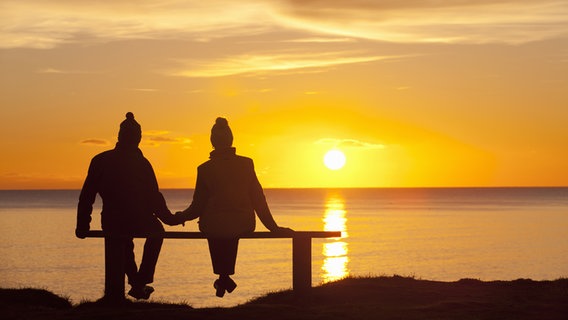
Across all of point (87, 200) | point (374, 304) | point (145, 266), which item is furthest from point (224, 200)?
point (374, 304)

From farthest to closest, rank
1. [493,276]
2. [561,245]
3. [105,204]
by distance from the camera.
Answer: [561,245], [493,276], [105,204]

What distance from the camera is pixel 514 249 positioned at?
2660 inches

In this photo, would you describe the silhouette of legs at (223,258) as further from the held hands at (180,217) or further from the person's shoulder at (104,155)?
the person's shoulder at (104,155)

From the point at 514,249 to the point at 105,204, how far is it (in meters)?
58.2

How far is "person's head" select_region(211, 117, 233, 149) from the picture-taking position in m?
13.4

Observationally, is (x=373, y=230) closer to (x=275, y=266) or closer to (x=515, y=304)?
(x=275, y=266)

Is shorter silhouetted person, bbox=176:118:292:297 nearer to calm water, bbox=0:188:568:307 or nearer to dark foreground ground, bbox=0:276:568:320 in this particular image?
dark foreground ground, bbox=0:276:568:320

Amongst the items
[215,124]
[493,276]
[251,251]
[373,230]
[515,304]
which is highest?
[373,230]

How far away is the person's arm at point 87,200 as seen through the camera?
525 inches

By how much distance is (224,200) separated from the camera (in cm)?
1339

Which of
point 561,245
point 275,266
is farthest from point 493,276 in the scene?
point 561,245

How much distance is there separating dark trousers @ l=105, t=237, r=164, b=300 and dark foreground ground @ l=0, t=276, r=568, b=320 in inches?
18.3

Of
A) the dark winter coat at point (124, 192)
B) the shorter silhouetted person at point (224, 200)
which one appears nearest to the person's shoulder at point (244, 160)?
the shorter silhouetted person at point (224, 200)

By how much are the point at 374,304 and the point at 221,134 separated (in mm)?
4166
